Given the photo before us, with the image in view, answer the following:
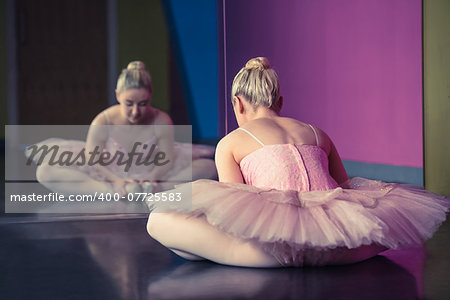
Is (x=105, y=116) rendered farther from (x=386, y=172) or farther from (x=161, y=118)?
(x=386, y=172)

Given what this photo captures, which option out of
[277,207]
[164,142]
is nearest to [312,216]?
[277,207]

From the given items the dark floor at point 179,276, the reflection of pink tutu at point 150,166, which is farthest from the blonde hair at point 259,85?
the reflection of pink tutu at point 150,166

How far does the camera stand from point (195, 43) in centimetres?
263

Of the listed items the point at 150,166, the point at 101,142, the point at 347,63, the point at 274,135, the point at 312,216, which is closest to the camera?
the point at 312,216

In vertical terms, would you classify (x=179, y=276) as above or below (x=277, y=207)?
below

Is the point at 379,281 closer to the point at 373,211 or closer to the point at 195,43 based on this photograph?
the point at 373,211

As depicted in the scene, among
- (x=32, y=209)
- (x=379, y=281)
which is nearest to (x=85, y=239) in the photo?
(x=32, y=209)

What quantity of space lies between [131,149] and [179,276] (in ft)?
4.48

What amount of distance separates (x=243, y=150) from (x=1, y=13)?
55.6 inches

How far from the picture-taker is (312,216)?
142 centimetres

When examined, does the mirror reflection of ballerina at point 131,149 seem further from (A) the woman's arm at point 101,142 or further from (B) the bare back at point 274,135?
(B) the bare back at point 274,135

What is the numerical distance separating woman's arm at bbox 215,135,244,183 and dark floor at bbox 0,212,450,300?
Result: 0.25m

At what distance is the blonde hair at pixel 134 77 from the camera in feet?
8.28

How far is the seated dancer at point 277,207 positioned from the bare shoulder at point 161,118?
951 millimetres
